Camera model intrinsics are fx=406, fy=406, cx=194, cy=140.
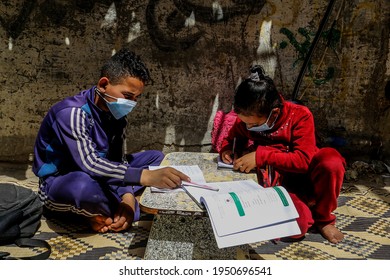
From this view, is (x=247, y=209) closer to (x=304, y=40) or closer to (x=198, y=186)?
(x=198, y=186)

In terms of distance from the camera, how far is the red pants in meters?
2.61

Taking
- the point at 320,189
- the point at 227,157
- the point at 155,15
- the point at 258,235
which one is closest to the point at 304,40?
the point at 155,15

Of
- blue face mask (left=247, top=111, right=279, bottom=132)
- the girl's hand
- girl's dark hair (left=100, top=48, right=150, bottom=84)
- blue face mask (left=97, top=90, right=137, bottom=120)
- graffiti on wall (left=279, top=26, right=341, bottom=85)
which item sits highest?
graffiti on wall (left=279, top=26, right=341, bottom=85)

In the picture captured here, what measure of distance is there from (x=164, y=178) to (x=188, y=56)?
1.82m

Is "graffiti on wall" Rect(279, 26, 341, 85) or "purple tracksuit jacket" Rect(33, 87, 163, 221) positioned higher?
"graffiti on wall" Rect(279, 26, 341, 85)

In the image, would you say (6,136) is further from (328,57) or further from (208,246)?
(328,57)

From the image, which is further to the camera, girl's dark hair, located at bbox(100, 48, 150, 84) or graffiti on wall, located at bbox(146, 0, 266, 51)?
graffiti on wall, located at bbox(146, 0, 266, 51)

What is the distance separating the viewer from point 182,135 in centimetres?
379

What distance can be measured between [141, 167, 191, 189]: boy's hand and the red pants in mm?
959

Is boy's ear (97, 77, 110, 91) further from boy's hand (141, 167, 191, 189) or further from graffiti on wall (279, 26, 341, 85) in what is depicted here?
graffiti on wall (279, 26, 341, 85)

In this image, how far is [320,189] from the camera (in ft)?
8.77

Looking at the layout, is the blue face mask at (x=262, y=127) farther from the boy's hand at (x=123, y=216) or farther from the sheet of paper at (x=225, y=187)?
the boy's hand at (x=123, y=216)

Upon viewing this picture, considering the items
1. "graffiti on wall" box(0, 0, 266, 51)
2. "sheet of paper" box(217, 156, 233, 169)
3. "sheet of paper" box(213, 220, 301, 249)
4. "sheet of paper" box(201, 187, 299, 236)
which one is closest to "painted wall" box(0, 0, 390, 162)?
"graffiti on wall" box(0, 0, 266, 51)

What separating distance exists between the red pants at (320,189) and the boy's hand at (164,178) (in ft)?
3.15
